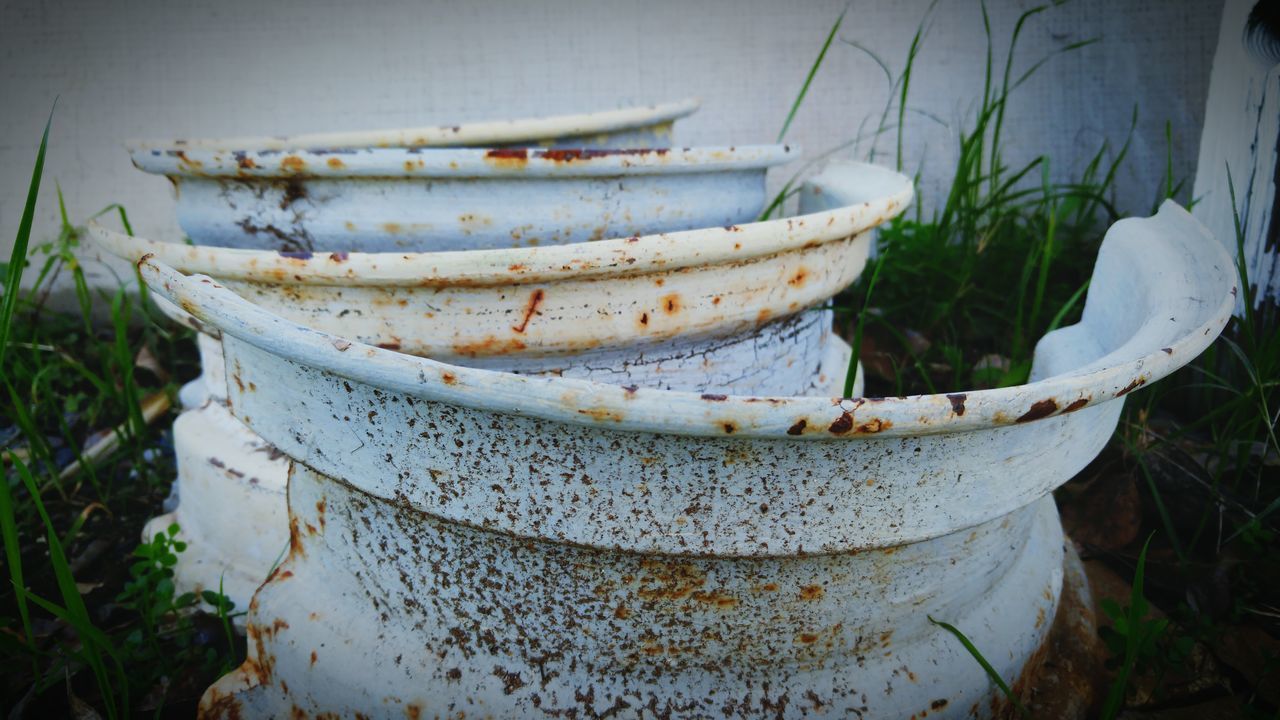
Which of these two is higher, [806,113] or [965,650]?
[806,113]

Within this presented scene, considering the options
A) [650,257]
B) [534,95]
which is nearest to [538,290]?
[650,257]

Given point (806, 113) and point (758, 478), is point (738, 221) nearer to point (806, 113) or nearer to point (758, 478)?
point (758, 478)

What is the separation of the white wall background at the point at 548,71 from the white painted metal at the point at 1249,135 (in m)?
0.66

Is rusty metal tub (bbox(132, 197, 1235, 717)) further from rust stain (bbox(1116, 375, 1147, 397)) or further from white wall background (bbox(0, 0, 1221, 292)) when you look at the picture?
white wall background (bbox(0, 0, 1221, 292))

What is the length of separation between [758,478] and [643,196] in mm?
595

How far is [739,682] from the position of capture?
0.93 meters

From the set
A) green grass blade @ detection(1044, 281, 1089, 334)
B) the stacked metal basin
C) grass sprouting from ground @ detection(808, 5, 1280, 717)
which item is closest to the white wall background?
grass sprouting from ground @ detection(808, 5, 1280, 717)

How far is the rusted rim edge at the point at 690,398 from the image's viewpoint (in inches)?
27.0

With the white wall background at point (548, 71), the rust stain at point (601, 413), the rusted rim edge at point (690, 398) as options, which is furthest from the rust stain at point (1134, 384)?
the white wall background at point (548, 71)

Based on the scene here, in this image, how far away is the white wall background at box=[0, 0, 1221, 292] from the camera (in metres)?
2.33

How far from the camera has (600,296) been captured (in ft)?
3.25

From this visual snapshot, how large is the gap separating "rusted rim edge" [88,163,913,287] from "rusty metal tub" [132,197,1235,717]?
0.39 ft

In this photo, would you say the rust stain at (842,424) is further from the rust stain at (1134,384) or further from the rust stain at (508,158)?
the rust stain at (508,158)

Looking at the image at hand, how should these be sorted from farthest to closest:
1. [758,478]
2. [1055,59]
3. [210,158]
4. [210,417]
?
[1055,59]
[210,417]
[210,158]
[758,478]
